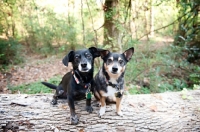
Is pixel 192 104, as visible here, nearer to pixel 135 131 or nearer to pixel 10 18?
pixel 135 131

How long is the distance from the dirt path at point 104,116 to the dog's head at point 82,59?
2.69ft

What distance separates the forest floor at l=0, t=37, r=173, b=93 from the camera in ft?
22.6

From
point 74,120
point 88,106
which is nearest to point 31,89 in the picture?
point 88,106

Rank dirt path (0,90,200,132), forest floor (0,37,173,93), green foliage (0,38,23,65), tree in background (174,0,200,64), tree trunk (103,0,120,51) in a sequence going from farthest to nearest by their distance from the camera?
green foliage (0,38,23,65), forest floor (0,37,173,93), tree in background (174,0,200,64), tree trunk (103,0,120,51), dirt path (0,90,200,132)

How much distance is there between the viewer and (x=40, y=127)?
2.91 m

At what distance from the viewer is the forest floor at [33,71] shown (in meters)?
6.88

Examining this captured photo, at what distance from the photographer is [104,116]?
3168 millimetres

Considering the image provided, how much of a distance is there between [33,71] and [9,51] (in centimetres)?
152

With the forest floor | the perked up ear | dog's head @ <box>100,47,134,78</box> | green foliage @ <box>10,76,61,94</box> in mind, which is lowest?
green foliage @ <box>10,76,61,94</box>

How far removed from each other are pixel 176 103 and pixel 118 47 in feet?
8.23

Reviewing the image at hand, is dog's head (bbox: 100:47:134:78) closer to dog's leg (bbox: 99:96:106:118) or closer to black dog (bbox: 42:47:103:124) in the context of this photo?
black dog (bbox: 42:47:103:124)

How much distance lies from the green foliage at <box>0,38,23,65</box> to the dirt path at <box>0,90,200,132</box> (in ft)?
17.8

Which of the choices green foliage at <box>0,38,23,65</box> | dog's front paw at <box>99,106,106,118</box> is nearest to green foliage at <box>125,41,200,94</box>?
dog's front paw at <box>99,106,106,118</box>

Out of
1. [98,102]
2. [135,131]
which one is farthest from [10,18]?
[135,131]
